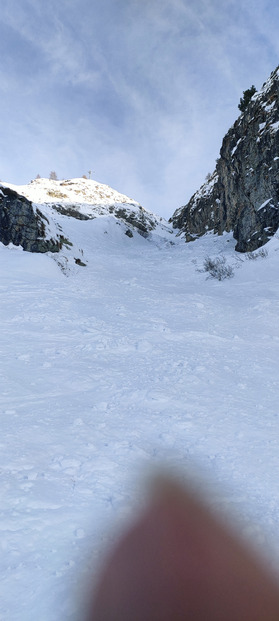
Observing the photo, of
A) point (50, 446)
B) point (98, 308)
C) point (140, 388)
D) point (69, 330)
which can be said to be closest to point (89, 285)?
point (98, 308)

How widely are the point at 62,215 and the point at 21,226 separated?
22.7 m

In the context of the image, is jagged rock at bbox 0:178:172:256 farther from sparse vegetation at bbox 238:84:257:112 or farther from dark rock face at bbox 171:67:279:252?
sparse vegetation at bbox 238:84:257:112

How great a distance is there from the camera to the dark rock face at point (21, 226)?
1278 cm

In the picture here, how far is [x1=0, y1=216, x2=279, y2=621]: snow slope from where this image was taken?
1.69m

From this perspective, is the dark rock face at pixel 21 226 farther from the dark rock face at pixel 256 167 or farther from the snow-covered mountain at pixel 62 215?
the dark rock face at pixel 256 167

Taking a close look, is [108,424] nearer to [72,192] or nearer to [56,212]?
[56,212]

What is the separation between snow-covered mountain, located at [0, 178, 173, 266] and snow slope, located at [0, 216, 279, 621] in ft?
23.9

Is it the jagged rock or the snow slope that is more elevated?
the jagged rock

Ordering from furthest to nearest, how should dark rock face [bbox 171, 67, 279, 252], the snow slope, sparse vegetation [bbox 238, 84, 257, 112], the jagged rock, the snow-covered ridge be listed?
the snow-covered ridge → sparse vegetation [bbox 238, 84, 257, 112] → dark rock face [bbox 171, 67, 279, 252] → the jagged rock → the snow slope

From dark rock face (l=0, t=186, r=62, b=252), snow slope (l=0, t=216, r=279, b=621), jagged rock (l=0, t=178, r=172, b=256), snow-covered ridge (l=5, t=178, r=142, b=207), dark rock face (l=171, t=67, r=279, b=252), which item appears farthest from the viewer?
snow-covered ridge (l=5, t=178, r=142, b=207)

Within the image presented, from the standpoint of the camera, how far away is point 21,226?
43.0 ft

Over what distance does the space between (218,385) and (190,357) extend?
875 millimetres

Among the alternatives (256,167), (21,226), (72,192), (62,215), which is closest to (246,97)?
(256,167)

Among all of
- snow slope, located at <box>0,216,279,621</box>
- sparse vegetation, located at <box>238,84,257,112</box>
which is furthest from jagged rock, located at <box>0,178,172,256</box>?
sparse vegetation, located at <box>238,84,257,112</box>
